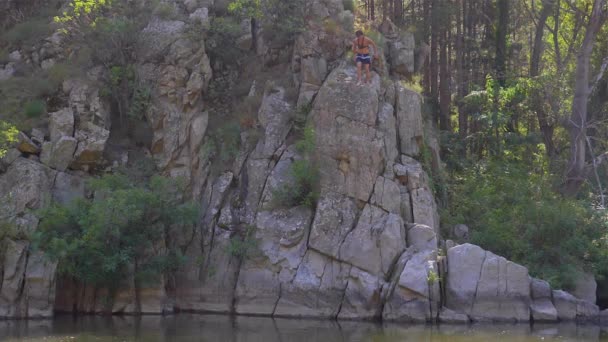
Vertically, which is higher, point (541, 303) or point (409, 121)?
point (409, 121)

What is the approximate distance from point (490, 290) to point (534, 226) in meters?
3.64

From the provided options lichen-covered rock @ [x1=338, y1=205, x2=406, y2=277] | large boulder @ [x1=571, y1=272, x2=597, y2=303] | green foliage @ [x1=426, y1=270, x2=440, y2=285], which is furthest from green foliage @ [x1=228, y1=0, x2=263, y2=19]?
large boulder @ [x1=571, y1=272, x2=597, y2=303]

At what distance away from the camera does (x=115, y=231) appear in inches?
790

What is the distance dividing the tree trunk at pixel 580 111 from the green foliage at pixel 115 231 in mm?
13748

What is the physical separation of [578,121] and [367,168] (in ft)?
32.5

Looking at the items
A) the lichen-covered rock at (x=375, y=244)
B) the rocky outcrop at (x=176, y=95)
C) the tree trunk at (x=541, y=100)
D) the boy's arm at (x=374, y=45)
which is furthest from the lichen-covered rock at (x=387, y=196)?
the tree trunk at (x=541, y=100)

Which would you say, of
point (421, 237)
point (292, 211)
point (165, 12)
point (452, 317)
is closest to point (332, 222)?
point (292, 211)

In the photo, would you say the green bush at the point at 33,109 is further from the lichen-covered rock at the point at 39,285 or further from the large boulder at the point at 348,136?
the large boulder at the point at 348,136

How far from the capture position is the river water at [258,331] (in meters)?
16.8

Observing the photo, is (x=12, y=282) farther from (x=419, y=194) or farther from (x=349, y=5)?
(x=349, y=5)

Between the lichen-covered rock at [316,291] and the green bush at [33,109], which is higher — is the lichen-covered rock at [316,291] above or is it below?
below

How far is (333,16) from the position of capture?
2645cm

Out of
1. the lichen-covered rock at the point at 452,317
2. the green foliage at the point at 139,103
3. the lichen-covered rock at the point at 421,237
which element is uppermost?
the green foliage at the point at 139,103

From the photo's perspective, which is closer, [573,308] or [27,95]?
[573,308]
